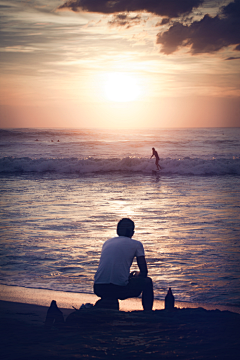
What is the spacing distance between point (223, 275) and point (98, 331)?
9.75 ft

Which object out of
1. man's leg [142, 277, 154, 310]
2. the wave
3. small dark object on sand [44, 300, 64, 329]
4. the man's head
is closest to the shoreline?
man's leg [142, 277, 154, 310]

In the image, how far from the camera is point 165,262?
6.38m

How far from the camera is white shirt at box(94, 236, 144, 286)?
376cm

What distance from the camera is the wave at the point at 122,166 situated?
1000 inches

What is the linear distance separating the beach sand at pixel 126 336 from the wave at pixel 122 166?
2182 centimetres

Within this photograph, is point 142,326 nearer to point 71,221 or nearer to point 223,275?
point 223,275

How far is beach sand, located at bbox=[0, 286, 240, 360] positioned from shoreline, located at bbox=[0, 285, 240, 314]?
56cm

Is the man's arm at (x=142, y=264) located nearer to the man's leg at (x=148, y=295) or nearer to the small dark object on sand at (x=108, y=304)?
the man's leg at (x=148, y=295)

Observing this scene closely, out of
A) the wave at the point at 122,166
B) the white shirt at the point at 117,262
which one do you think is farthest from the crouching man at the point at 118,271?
the wave at the point at 122,166

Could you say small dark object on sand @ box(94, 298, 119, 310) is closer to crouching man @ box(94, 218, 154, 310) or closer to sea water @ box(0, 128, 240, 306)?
crouching man @ box(94, 218, 154, 310)

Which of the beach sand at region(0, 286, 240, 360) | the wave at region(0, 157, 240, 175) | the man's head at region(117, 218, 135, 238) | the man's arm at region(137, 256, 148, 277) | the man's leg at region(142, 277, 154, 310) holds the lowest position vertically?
the beach sand at region(0, 286, 240, 360)

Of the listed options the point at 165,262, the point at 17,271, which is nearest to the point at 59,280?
the point at 17,271

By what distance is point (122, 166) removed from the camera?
28500mm

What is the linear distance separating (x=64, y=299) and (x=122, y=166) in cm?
2385
